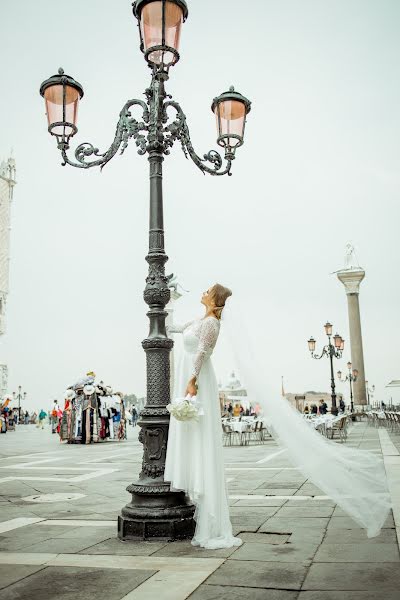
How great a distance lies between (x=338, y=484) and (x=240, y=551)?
96 centimetres

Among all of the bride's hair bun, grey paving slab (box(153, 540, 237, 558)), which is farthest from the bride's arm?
grey paving slab (box(153, 540, 237, 558))

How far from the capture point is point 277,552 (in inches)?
171

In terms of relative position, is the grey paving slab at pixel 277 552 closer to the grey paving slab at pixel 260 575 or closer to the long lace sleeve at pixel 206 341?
the grey paving slab at pixel 260 575

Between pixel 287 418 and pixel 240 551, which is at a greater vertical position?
pixel 287 418

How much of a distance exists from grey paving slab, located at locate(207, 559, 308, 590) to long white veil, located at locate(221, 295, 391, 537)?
86 centimetres

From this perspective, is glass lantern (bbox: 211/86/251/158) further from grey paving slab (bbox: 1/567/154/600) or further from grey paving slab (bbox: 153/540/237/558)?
grey paving slab (bbox: 1/567/154/600)

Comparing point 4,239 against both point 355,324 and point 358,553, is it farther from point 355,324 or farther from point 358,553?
point 358,553

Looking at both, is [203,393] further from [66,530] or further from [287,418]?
[66,530]

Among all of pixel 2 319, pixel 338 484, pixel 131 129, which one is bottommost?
pixel 338 484

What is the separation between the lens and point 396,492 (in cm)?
678

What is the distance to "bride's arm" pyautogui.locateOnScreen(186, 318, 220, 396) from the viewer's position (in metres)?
4.86

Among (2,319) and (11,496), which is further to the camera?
(2,319)

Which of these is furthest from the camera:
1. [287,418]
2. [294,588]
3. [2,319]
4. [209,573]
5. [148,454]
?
[2,319]

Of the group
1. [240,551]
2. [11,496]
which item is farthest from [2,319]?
[240,551]
